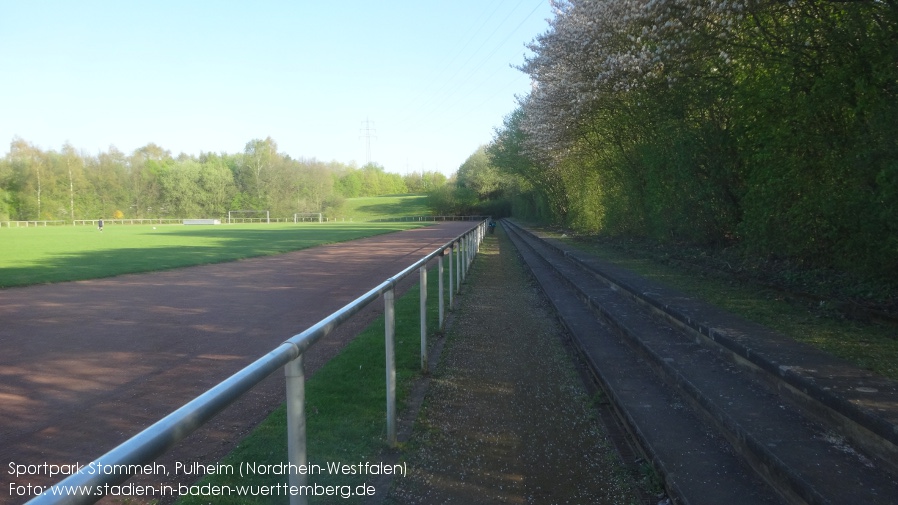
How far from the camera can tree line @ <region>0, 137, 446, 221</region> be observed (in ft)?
249

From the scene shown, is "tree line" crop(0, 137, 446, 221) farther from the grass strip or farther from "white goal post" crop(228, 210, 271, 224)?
the grass strip

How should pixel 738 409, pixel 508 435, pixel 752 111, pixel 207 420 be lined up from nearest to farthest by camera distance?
pixel 207 420
pixel 738 409
pixel 508 435
pixel 752 111

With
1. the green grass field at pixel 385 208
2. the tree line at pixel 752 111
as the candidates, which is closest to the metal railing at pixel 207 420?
the tree line at pixel 752 111

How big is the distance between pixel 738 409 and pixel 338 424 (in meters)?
2.70

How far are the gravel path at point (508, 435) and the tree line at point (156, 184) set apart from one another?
3285 inches

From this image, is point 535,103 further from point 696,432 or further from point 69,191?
point 69,191

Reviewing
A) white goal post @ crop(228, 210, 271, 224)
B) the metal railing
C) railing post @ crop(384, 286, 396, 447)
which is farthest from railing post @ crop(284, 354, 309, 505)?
white goal post @ crop(228, 210, 271, 224)

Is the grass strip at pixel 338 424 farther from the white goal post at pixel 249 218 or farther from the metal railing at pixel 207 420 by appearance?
the white goal post at pixel 249 218

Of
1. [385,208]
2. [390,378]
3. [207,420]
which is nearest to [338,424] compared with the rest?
[390,378]

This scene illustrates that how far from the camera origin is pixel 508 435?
438 centimetres

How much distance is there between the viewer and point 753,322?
21.0 ft

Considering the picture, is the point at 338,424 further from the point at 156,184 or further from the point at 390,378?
the point at 156,184

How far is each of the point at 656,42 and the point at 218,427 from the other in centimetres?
967

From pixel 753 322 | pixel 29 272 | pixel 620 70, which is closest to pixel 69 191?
pixel 29 272
